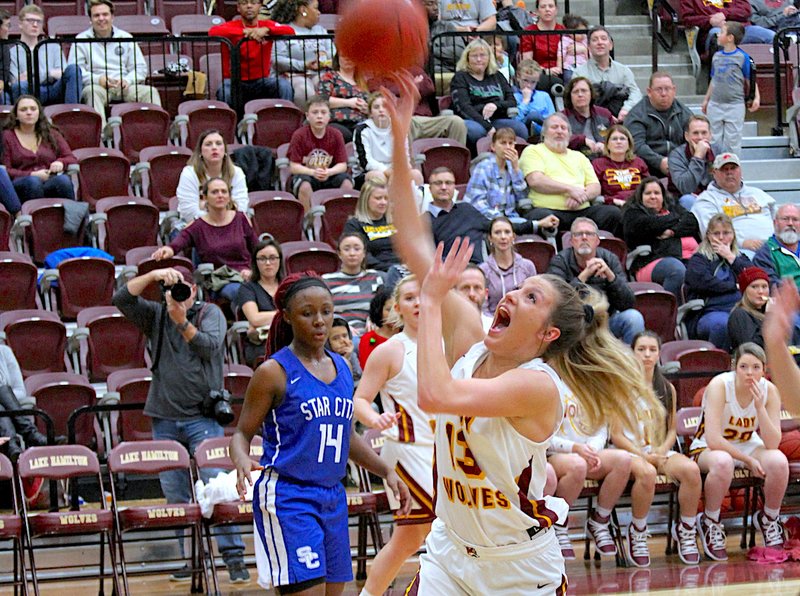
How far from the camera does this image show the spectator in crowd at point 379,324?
7566 millimetres

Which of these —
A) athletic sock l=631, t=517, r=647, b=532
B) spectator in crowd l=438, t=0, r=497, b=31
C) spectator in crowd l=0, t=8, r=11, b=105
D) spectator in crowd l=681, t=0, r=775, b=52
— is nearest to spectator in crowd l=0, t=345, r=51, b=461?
athletic sock l=631, t=517, r=647, b=532

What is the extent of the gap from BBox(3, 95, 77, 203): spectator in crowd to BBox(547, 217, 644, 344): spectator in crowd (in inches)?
144


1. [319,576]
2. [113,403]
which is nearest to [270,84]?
[113,403]

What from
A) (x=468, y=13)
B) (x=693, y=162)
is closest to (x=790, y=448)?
(x=693, y=162)

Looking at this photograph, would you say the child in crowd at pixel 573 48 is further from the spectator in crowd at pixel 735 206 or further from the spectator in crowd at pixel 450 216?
the spectator in crowd at pixel 450 216

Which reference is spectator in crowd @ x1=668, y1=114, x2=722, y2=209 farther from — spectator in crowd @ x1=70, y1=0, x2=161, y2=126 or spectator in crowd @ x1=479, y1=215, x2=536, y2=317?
spectator in crowd @ x1=70, y1=0, x2=161, y2=126

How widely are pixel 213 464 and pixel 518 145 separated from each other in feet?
15.0

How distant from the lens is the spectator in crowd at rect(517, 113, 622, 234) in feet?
33.6

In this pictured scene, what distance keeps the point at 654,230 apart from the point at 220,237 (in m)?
3.31

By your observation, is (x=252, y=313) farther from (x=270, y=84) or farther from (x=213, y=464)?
(x=270, y=84)

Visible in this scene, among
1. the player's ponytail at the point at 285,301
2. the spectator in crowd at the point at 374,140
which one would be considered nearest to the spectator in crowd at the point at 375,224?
the spectator in crowd at the point at 374,140

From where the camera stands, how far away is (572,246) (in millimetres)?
9258

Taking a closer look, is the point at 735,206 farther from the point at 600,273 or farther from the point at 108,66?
the point at 108,66

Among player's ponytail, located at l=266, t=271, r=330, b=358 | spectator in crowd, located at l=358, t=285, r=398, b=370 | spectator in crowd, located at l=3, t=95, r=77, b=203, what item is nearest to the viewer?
player's ponytail, located at l=266, t=271, r=330, b=358
